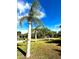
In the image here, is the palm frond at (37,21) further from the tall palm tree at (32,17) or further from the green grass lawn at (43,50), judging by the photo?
the green grass lawn at (43,50)

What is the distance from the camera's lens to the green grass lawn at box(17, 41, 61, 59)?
1.54m

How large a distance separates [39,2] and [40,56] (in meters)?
0.56

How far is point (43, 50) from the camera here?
154cm

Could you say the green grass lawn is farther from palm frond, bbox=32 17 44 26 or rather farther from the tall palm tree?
palm frond, bbox=32 17 44 26

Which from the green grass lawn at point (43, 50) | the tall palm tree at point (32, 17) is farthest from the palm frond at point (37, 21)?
the green grass lawn at point (43, 50)

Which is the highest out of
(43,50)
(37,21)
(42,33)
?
(37,21)

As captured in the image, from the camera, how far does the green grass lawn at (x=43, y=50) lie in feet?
5.04

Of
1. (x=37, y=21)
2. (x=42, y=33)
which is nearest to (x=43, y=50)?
(x=42, y=33)

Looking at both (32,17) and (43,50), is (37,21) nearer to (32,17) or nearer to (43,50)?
(32,17)

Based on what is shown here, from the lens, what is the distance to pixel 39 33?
1556mm

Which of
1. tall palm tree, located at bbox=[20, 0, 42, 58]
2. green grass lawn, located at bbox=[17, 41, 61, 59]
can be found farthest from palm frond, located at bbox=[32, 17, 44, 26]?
green grass lawn, located at bbox=[17, 41, 61, 59]

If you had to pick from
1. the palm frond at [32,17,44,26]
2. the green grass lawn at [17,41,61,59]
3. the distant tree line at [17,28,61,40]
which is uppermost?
the palm frond at [32,17,44,26]
